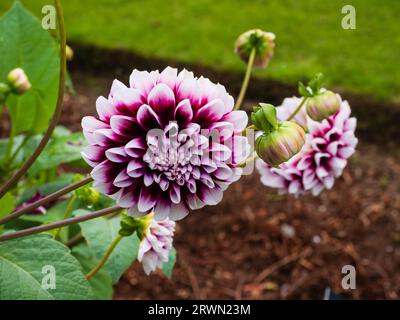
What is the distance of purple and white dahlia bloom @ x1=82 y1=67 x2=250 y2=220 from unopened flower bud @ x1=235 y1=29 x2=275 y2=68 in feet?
1.30

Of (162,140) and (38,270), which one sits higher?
(162,140)

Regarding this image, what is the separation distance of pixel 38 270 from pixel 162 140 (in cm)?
23

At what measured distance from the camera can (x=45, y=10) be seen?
828 mm

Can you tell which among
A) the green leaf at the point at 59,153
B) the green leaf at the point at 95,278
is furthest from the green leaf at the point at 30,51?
the green leaf at the point at 95,278

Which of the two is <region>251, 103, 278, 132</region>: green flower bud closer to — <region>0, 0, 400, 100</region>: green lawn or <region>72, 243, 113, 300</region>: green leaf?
<region>72, 243, 113, 300</region>: green leaf

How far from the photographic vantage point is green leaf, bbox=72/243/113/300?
993 millimetres

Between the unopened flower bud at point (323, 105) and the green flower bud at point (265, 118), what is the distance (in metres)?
0.12

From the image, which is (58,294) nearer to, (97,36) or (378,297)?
(378,297)

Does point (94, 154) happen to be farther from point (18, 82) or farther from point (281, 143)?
point (18, 82)

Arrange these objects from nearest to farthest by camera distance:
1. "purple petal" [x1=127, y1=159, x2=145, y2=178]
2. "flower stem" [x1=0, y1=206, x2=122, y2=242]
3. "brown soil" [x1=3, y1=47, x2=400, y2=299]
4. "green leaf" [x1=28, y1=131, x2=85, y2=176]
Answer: "purple petal" [x1=127, y1=159, x2=145, y2=178], "flower stem" [x1=0, y1=206, x2=122, y2=242], "green leaf" [x1=28, y1=131, x2=85, y2=176], "brown soil" [x1=3, y1=47, x2=400, y2=299]

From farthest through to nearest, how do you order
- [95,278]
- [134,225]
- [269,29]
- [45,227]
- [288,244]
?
[269,29]
[288,244]
[95,278]
[134,225]
[45,227]

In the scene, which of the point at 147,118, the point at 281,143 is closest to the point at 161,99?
the point at 147,118

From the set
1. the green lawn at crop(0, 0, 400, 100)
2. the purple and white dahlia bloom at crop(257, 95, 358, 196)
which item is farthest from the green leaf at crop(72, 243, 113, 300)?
the green lawn at crop(0, 0, 400, 100)

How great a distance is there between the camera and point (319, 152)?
30.6 inches
